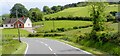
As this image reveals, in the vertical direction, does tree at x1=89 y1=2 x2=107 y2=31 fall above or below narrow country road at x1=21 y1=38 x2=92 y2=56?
above

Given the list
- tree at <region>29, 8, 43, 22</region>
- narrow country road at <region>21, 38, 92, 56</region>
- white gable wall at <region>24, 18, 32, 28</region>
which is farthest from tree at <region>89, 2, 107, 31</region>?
tree at <region>29, 8, 43, 22</region>

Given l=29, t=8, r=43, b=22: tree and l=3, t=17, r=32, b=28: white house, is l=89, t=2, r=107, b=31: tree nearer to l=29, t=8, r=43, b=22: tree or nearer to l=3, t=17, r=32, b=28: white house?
l=3, t=17, r=32, b=28: white house

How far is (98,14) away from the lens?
4506 cm

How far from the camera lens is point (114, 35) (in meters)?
30.0

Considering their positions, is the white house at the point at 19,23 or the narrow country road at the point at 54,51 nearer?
the narrow country road at the point at 54,51

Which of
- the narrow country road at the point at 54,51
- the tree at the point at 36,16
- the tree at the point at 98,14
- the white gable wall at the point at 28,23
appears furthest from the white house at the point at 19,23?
the narrow country road at the point at 54,51

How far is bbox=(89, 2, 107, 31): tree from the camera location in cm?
4418

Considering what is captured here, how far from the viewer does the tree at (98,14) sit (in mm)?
44178

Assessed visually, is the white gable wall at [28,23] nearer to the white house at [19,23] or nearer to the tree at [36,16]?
the white house at [19,23]

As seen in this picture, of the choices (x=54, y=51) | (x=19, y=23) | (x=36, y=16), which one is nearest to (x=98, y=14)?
(x=54, y=51)

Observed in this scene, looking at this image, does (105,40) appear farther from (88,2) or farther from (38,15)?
(38,15)

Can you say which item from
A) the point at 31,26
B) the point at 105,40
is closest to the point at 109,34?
the point at 105,40

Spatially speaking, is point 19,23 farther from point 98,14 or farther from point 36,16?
point 98,14

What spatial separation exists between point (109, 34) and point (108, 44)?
2.09 meters
